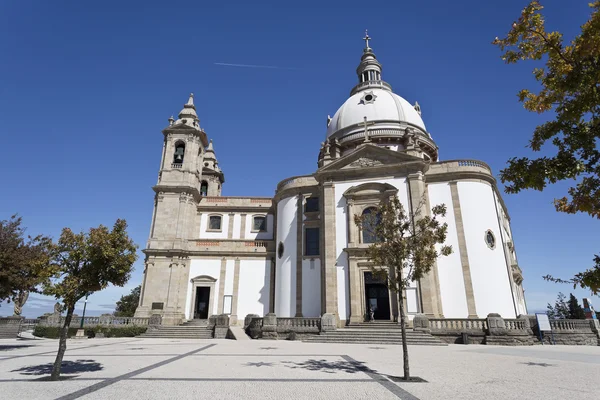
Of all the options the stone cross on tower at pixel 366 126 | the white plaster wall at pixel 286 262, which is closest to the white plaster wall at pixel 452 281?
the stone cross on tower at pixel 366 126

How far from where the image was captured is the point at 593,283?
467cm

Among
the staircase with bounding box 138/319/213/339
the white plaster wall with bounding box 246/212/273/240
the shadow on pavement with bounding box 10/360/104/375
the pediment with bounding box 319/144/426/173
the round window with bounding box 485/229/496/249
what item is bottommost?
the shadow on pavement with bounding box 10/360/104/375

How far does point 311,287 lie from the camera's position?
2591 centimetres

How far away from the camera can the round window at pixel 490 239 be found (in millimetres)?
23594

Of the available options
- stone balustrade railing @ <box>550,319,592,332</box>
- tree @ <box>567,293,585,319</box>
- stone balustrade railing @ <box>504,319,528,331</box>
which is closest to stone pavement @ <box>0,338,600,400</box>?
stone balustrade railing @ <box>504,319,528,331</box>

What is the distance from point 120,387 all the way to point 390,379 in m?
6.37

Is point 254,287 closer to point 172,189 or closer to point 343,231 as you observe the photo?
point 343,231

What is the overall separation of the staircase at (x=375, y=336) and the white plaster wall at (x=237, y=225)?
15044 millimetres

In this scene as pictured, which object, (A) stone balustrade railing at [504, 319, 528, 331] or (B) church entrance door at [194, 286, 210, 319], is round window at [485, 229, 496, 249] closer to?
(A) stone balustrade railing at [504, 319, 528, 331]

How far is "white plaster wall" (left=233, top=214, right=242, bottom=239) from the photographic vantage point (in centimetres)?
3326

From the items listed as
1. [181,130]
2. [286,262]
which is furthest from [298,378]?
[181,130]

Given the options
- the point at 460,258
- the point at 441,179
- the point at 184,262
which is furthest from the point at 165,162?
the point at 460,258

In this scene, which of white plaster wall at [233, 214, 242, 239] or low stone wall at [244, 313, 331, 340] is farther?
white plaster wall at [233, 214, 242, 239]

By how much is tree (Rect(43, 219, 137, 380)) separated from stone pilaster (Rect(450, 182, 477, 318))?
69.0 feet
